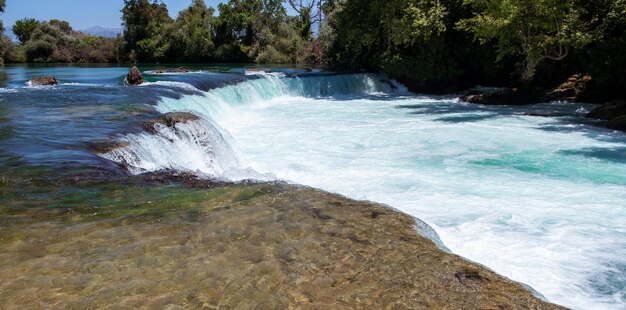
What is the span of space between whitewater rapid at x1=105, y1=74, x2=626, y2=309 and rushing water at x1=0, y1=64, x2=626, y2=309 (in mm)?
29

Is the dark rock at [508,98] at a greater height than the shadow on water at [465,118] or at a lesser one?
greater

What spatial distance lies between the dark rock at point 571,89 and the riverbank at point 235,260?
18.2m

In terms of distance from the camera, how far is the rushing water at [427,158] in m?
5.58

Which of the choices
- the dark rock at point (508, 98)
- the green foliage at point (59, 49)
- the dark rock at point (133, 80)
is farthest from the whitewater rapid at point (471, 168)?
the green foliage at point (59, 49)

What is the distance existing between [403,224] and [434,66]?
21098 millimetres

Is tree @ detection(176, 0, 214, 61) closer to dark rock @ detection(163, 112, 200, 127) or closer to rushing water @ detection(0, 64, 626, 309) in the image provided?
rushing water @ detection(0, 64, 626, 309)

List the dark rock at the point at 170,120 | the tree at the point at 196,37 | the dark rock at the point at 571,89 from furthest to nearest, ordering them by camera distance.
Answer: the tree at the point at 196,37 → the dark rock at the point at 571,89 → the dark rock at the point at 170,120

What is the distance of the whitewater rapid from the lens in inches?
211

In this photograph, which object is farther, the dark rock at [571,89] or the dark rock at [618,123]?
the dark rock at [571,89]

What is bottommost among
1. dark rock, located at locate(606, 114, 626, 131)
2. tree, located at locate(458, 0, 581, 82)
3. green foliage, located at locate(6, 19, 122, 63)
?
dark rock, located at locate(606, 114, 626, 131)

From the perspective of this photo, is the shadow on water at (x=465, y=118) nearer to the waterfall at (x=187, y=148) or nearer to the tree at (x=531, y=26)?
the tree at (x=531, y=26)

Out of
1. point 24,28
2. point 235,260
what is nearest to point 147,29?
point 24,28

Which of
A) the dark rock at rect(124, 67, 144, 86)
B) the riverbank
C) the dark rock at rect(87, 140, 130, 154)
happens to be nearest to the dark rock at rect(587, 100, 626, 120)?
the riverbank

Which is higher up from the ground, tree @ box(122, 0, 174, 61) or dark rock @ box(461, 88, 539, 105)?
tree @ box(122, 0, 174, 61)
